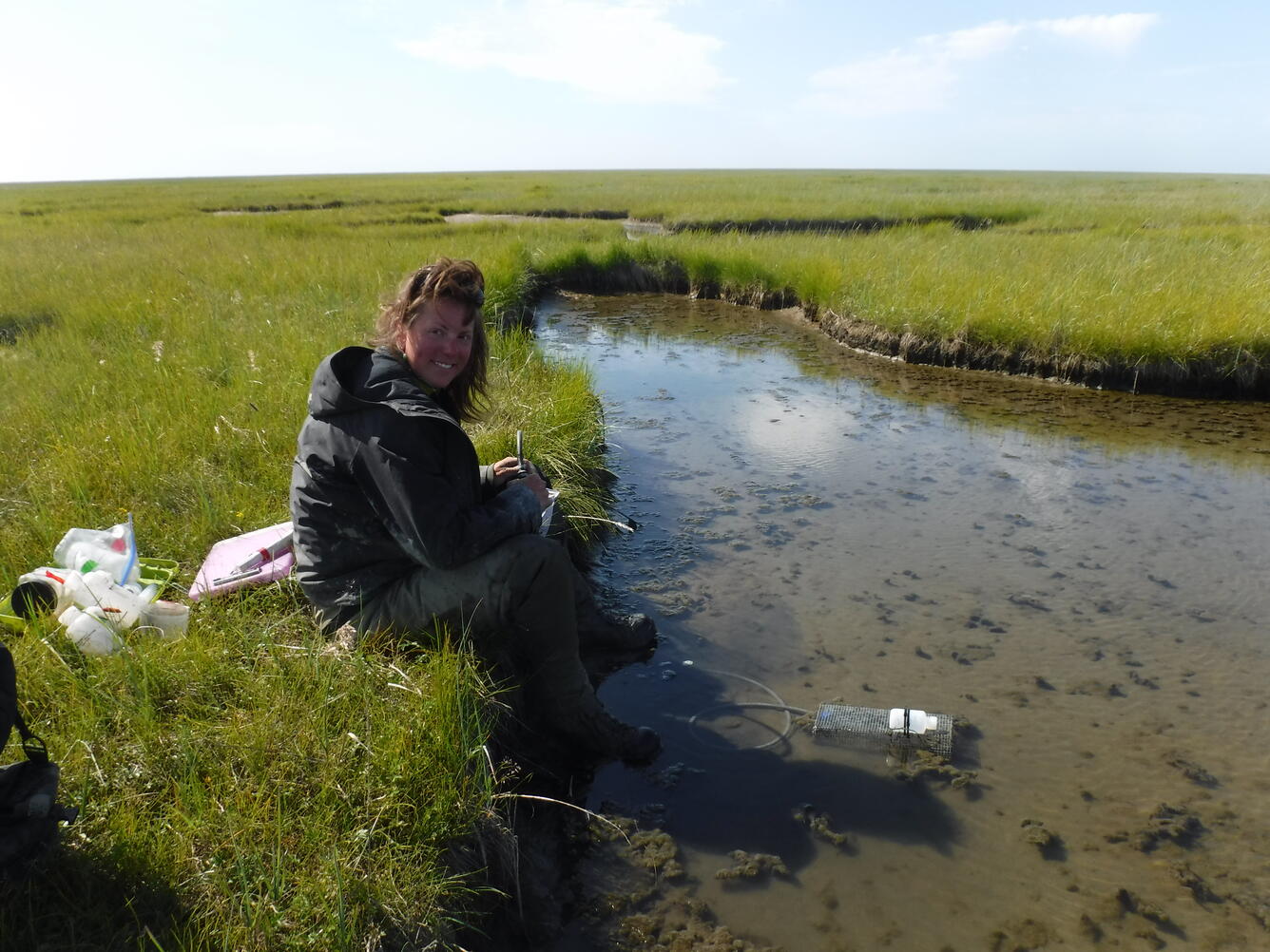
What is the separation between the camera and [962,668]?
3891mm

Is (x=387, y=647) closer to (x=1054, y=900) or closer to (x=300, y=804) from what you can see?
(x=300, y=804)

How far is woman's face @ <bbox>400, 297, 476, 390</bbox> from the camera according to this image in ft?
8.80

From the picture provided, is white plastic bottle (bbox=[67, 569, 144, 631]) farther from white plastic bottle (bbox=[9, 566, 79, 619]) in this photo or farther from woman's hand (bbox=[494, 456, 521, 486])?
woman's hand (bbox=[494, 456, 521, 486])

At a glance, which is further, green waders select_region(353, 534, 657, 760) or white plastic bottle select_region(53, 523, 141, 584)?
white plastic bottle select_region(53, 523, 141, 584)

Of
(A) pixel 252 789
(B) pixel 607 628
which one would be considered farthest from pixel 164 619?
(B) pixel 607 628

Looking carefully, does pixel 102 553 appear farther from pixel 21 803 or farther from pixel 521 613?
pixel 521 613

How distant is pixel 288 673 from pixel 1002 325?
8582mm

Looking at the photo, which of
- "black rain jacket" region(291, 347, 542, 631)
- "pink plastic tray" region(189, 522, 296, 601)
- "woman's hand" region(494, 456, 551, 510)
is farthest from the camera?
"pink plastic tray" region(189, 522, 296, 601)

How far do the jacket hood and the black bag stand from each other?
3.38 feet

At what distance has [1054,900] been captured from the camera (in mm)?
2637

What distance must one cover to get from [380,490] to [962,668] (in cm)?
275

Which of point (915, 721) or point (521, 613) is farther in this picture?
point (915, 721)

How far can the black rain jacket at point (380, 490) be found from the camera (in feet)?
8.22

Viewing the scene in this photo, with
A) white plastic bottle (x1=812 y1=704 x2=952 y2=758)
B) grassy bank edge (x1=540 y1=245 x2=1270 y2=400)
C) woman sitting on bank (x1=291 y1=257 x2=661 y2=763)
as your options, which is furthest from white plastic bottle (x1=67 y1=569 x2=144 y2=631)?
grassy bank edge (x1=540 y1=245 x2=1270 y2=400)
